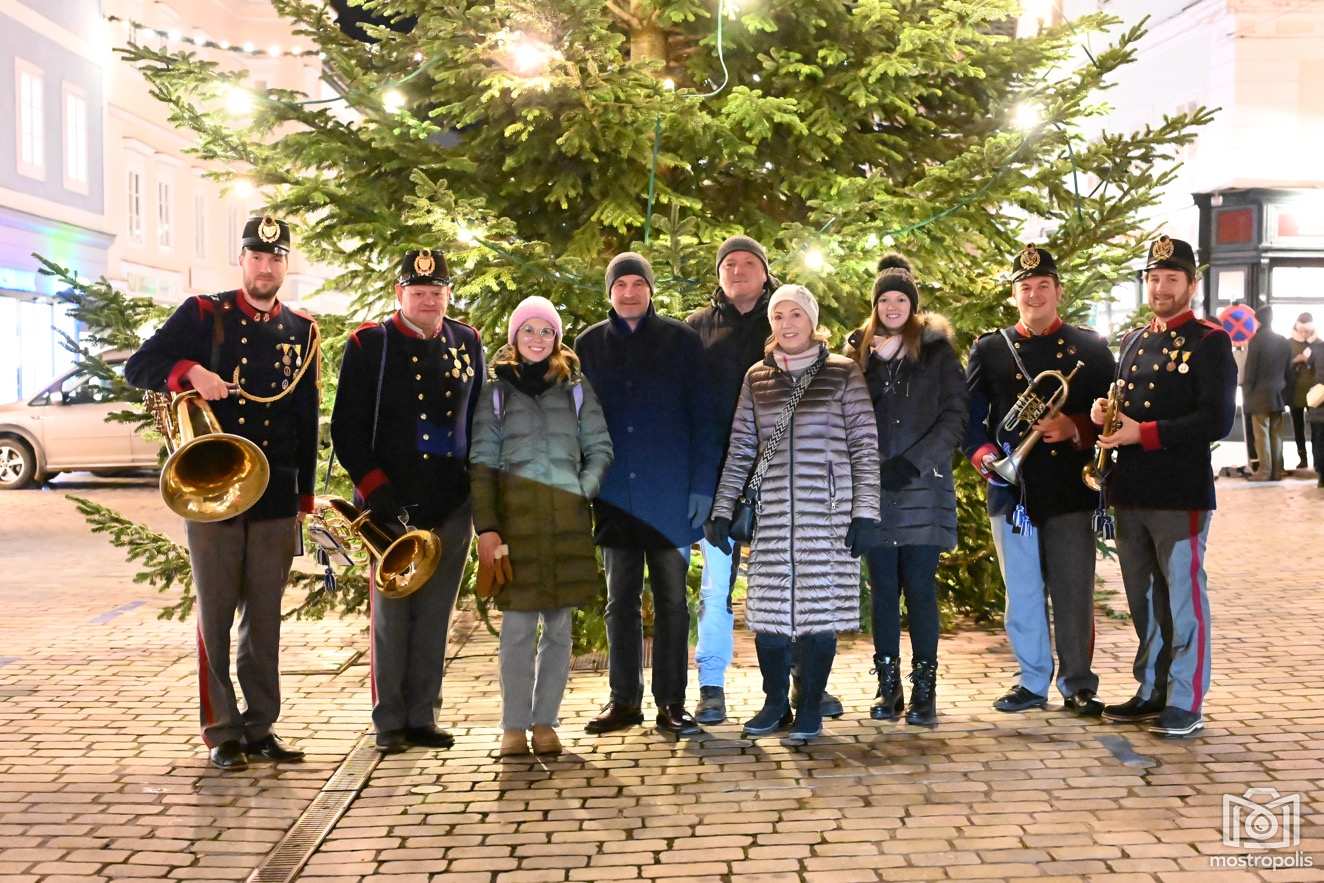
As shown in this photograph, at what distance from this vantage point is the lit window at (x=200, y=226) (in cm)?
3794

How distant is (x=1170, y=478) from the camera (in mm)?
6285

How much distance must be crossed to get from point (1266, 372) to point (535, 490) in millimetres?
15135

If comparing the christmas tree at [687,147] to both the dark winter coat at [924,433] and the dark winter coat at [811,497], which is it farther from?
the dark winter coat at [811,497]

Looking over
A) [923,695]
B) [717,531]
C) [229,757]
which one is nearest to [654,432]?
[717,531]

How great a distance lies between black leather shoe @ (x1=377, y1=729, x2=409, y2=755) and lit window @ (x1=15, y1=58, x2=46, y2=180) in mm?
24125

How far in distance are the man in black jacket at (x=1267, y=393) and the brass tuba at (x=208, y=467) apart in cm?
1604

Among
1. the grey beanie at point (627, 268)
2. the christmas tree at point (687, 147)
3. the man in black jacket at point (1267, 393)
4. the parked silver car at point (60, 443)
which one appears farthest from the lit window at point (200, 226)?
the grey beanie at point (627, 268)

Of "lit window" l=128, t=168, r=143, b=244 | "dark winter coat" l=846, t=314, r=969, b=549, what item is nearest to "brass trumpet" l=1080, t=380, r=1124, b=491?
"dark winter coat" l=846, t=314, r=969, b=549

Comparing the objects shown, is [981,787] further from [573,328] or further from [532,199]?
[532,199]

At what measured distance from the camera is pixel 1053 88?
27.0ft

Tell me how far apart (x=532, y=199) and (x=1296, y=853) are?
580 cm

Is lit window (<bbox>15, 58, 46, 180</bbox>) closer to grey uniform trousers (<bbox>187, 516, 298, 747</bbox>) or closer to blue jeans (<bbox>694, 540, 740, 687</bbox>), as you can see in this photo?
grey uniform trousers (<bbox>187, 516, 298, 747</bbox>)

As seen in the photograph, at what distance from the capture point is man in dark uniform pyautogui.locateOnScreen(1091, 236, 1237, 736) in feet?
20.4

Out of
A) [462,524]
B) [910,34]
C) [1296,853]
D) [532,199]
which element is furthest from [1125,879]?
[532,199]
